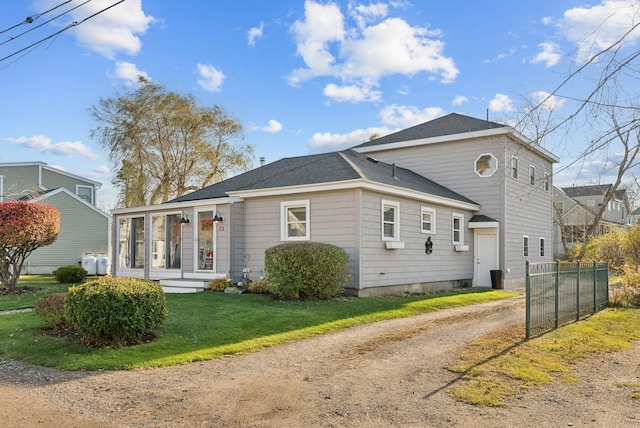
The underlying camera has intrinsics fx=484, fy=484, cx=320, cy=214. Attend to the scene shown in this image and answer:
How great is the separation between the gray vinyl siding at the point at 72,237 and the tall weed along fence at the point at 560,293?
962 inches

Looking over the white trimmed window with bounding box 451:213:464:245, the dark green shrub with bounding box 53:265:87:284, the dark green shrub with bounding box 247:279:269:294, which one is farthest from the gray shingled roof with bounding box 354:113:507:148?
the dark green shrub with bounding box 53:265:87:284

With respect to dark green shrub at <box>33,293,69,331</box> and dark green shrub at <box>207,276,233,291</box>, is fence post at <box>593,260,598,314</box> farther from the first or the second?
dark green shrub at <box>33,293,69,331</box>

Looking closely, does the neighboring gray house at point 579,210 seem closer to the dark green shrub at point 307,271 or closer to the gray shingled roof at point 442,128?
the gray shingled roof at point 442,128

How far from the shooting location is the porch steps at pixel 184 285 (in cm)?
1478

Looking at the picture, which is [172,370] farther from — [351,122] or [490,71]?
[351,122]

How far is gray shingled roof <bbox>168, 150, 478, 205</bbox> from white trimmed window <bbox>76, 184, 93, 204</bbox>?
16062mm

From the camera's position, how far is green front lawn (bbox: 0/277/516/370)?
679 centimetres

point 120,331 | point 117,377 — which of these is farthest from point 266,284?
point 117,377

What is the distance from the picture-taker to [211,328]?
336 inches

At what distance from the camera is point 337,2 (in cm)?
1164

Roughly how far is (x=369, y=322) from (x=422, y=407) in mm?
5173

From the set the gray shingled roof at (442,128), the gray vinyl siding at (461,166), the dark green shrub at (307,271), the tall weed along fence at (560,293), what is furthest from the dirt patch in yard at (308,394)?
the gray shingled roof at (442,128)

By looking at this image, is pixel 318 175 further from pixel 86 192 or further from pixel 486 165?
pixel 86 192

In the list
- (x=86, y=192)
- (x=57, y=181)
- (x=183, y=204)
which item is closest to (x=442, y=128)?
(x=183, y=204)
